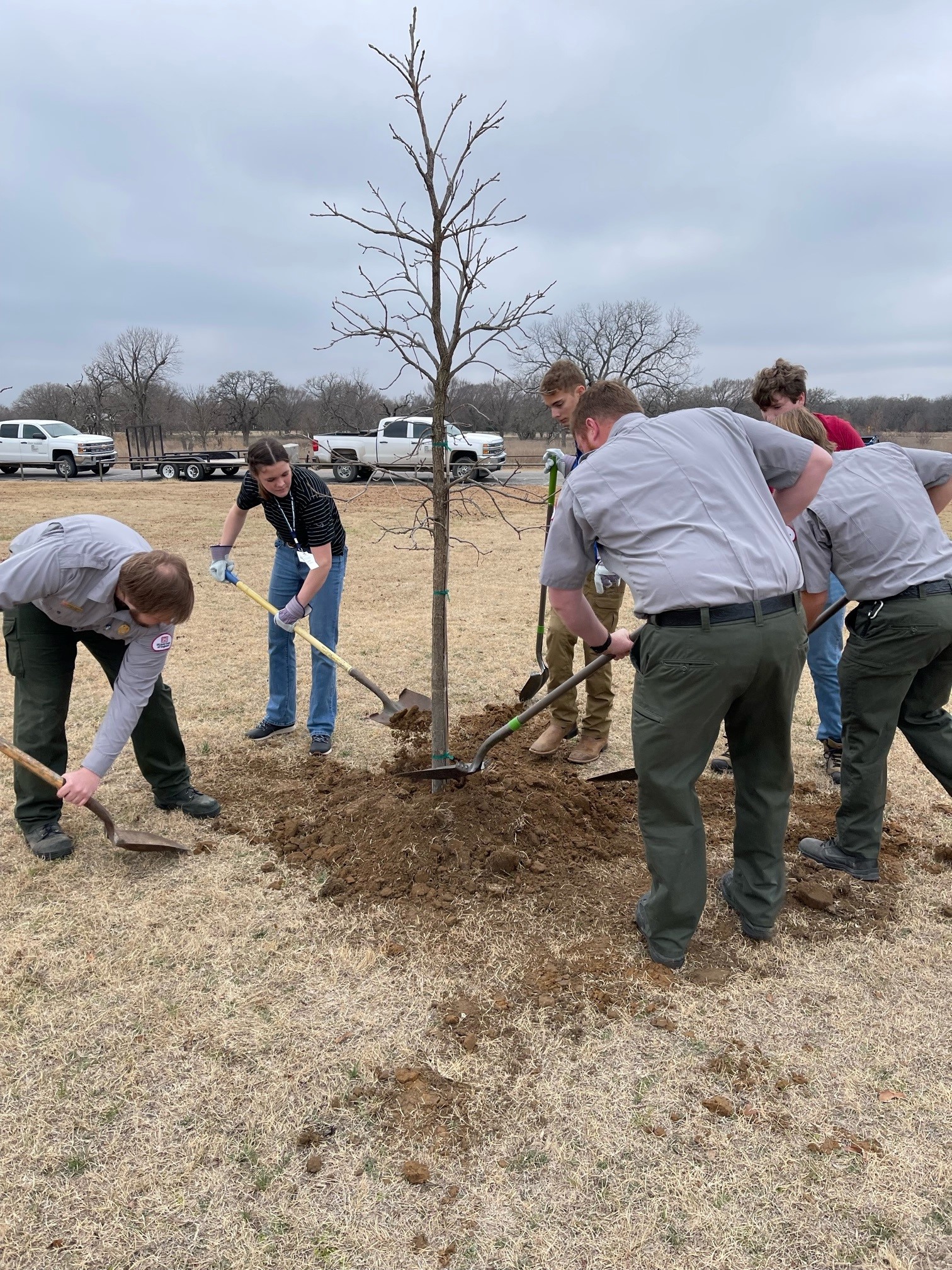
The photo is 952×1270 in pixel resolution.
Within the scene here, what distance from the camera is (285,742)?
4871mm

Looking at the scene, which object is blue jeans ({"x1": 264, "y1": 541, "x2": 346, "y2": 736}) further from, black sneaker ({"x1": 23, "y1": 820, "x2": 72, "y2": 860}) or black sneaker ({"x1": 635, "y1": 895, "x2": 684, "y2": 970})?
black sneaker ({"x1": 635, "y1": 895, "x2": 684, "y2": 970})

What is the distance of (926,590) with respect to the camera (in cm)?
305

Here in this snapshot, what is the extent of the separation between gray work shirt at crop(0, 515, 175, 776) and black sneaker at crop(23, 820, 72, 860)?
63 centimetres

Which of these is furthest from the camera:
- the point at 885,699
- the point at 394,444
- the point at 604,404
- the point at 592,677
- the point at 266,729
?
the point at 394,444

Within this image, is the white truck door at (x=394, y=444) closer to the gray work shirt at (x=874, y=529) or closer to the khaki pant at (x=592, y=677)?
the khaki pant at (x=592, y=677)

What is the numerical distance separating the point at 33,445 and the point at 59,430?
1.18 metres

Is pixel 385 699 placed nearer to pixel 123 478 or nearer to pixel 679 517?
pixel 679 517

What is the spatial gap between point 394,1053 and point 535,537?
12849 mm

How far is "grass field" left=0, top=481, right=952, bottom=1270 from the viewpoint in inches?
75.9

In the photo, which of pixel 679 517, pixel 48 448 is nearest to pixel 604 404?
pixel 679 517

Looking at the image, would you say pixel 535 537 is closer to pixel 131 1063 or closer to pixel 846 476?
pixel 846 476

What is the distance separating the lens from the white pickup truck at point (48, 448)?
2558cm

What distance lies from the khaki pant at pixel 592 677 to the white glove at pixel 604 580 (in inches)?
3.1

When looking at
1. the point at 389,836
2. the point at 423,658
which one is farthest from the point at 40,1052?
the point at 423,658
